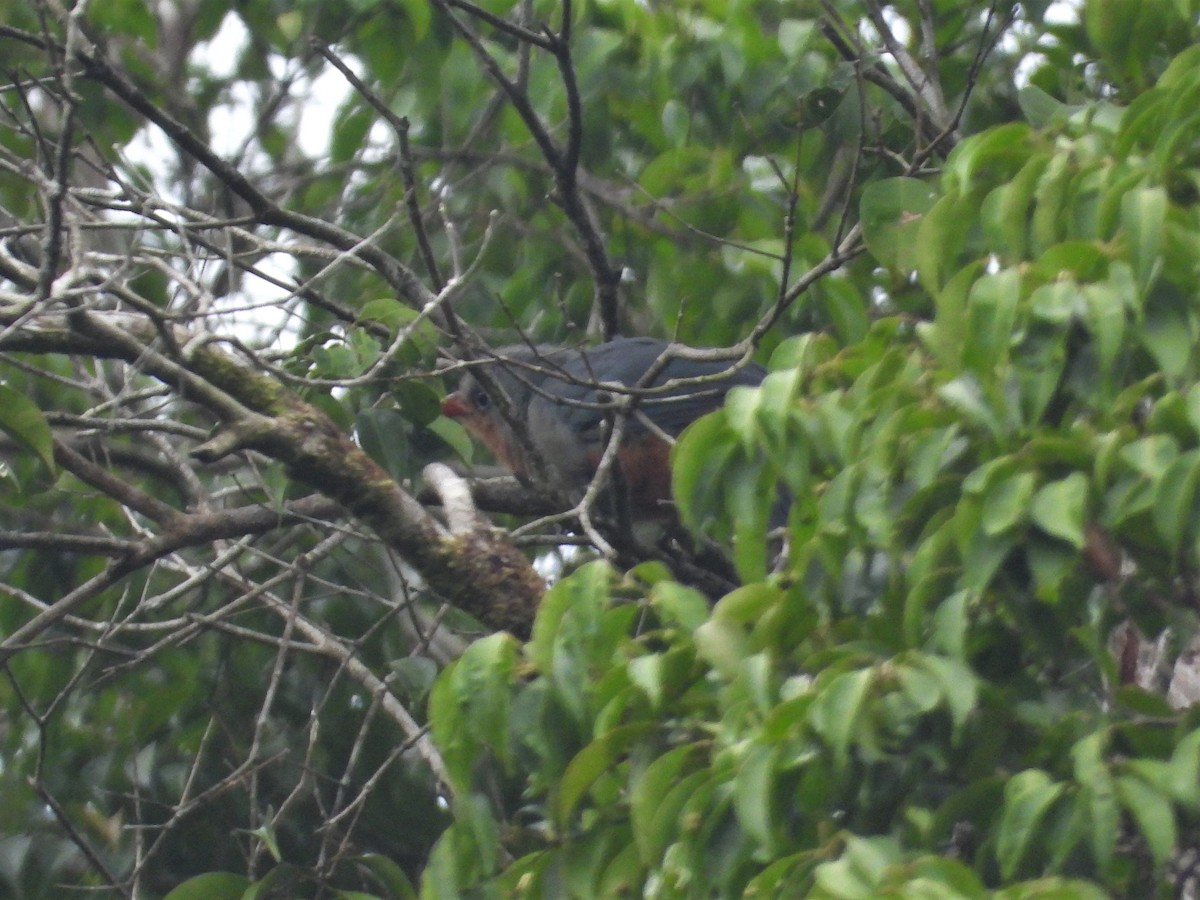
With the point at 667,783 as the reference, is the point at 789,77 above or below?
above

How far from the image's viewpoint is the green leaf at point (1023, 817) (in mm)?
1657

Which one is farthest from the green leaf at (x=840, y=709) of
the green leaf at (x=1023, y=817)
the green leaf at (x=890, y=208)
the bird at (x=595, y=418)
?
the bird at (x=595, y=418)

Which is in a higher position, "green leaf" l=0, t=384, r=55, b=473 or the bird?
"green leaf" l=0, t=384, r=55, b=473

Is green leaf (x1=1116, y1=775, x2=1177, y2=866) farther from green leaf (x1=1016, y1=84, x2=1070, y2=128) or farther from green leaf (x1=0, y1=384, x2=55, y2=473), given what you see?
green leaf (x1=0, y1=384, x2=55, y2=473)

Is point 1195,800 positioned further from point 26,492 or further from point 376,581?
point 376,581

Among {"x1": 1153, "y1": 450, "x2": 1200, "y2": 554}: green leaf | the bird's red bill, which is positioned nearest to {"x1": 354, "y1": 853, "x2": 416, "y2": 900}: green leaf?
{"x1": 1153, "y1": 450, "x2": 1200, "y2": 554}: green leaf

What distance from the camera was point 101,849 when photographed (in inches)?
167

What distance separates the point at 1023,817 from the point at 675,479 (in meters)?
0.67

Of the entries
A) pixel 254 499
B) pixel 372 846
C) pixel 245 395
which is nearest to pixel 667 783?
pixel 245 395

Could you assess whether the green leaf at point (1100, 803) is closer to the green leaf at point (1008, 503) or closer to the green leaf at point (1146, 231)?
the green leaf at point (1008, 503)

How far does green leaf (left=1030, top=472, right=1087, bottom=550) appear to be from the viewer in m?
1.63

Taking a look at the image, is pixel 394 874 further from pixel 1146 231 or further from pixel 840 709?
pixel 1146 231

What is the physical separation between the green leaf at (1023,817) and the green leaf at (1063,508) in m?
0.27

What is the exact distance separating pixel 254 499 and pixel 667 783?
2.21 metres
